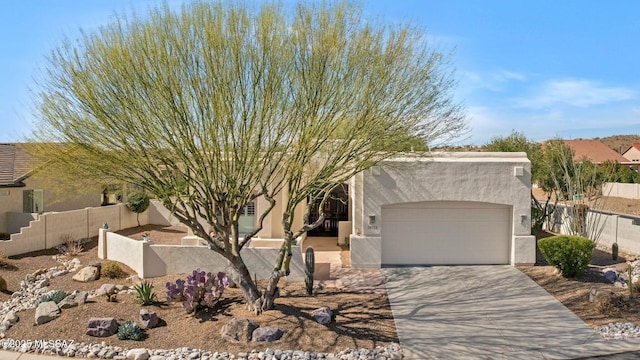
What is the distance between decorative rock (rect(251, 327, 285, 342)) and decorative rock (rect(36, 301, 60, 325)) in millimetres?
5316

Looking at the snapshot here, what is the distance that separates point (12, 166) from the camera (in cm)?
2469

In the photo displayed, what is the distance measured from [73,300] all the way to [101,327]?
229 cm

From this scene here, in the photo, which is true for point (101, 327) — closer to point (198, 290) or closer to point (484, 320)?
point (198, 290)

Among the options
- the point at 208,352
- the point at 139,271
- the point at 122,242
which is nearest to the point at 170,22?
the point at 208,352

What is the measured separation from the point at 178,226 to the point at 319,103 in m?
18.6

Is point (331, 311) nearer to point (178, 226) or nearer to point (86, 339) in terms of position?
point (86, 339)

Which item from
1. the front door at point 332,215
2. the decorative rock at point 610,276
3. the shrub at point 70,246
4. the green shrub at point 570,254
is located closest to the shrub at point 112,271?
the shrub at point 70,246

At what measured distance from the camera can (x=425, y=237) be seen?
17.1 m

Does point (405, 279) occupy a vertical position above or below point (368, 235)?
below

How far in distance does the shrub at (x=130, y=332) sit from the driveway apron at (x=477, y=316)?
19.1 ft

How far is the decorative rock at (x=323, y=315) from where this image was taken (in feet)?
34.3

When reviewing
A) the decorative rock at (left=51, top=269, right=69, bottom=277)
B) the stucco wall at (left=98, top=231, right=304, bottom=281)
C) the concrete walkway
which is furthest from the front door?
the decorative rock at (left=51, top=269, right=69, bottom=277)

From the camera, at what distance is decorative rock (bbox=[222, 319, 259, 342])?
9.69 metres

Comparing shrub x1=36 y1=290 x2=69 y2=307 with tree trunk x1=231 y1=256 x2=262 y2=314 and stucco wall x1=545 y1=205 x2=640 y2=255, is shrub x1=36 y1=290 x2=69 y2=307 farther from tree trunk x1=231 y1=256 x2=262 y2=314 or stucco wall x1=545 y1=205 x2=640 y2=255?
stucco wall x1=545 y1=205 x2=640 y2=255
